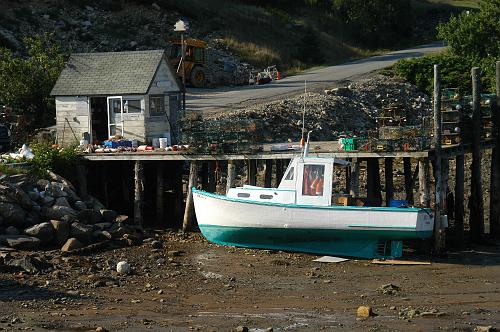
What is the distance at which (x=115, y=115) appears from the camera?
1384 inches

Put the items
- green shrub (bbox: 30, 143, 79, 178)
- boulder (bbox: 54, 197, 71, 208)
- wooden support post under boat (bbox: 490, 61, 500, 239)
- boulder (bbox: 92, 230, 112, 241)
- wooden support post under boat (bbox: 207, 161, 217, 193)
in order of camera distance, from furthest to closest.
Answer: green shrub (bbox: 30, 143, 79, 178), wooden support post under boat (bbox: 207, 161, 217, 193), wooden support post under boat (bbox: 490, 61, 500, 239), boulder (bbox: 54, 197, 71, 208), boulder (bbox: 92, 230, 112, 241)

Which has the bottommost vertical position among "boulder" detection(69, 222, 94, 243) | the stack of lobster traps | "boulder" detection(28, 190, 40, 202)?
"boulder" detection(69, 222, 94, 243)

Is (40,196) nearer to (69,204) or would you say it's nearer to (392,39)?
(69,204)

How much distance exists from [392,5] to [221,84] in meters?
21.5

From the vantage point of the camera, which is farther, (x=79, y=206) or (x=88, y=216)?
(x=79, y=206)

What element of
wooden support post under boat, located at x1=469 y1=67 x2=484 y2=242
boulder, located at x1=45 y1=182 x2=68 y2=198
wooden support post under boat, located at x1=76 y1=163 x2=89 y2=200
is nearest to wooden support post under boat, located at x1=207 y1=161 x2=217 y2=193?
wooden support post under boat, located at x1=76 y1=163 x2=89 y2=200

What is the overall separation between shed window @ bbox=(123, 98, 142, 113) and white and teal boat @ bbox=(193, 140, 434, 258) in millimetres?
6344

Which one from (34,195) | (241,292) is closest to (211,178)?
(34,195)

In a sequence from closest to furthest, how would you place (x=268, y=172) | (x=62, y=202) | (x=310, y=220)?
(x=310, y=220)
(x=62, y=202)
(x=268, y=172)

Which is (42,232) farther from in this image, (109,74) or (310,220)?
(109,74)

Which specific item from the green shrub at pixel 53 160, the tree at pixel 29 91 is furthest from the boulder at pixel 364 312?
the tree at pixel 29 91

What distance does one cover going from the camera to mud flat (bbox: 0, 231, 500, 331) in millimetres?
21031

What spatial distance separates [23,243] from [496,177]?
1423 centimetres

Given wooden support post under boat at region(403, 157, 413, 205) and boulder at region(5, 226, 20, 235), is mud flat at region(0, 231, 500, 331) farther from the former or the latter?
wooden support post under boat at region(403, 157, 413, 205)
